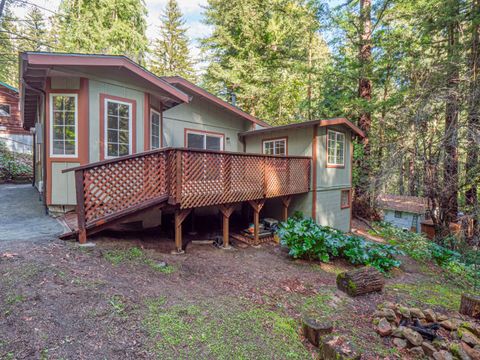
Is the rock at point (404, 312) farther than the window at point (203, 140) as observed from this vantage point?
No

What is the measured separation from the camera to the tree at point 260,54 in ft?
57.4

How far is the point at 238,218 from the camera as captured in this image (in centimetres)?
1056

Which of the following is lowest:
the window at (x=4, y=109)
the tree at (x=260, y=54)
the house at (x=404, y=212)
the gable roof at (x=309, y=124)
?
the house at (x=404, y=212)

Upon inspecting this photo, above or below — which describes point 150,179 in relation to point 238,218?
above

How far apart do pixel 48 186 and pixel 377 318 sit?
7337 millimetres

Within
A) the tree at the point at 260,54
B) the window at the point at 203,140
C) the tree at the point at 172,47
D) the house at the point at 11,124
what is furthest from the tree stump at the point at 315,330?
the tree at the point at 172,47

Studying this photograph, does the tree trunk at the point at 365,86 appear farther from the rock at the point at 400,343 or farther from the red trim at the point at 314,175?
the rock at the point at 400,343

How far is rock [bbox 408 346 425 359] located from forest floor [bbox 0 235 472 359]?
22 centimetres

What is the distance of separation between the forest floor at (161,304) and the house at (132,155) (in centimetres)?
100

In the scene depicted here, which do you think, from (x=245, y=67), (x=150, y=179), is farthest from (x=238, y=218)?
(x=245, y=67)

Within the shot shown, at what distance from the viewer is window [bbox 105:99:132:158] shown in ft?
A: 20.7

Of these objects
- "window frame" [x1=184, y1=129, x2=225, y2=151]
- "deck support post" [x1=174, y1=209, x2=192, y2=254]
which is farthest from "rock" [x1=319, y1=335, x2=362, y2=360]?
"window frame" [x1=184, y1=129, x2=225, y2=151]

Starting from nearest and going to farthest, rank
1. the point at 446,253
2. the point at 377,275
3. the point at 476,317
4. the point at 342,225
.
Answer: the point at 476,317 < the point at 377,275 < the point at 446,253 < the point at 342,225

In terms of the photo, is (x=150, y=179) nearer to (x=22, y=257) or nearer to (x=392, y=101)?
(x=22, y=257)
